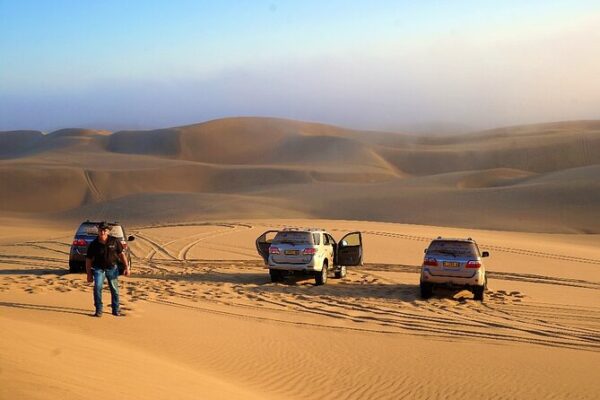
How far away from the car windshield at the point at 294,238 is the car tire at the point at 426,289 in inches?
129

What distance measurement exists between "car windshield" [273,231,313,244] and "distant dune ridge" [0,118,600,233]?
109 ft

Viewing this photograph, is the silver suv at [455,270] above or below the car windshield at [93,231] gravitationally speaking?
below

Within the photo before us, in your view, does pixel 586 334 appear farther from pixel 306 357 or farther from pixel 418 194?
pixel 418 194

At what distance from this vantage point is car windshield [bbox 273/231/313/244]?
17.5m

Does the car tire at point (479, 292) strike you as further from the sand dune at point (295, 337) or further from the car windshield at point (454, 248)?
the car windshield at point (454, 248)

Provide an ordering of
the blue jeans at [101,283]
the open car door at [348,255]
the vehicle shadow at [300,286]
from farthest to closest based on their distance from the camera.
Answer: the open car door at [348,255] < the vehicle shadow at [300,286] < the blue jeans at [101,283]

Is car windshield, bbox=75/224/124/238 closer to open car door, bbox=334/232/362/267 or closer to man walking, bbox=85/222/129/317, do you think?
open car door, bbox=334/232/362/267

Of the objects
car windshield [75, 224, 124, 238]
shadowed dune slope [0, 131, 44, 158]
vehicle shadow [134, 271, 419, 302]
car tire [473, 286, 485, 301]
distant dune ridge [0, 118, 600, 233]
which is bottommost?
vehicle shadow [134, 271, 419, 302]

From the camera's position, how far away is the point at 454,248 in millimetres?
15773

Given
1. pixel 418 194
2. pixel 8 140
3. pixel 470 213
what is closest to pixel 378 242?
pixel 470 213

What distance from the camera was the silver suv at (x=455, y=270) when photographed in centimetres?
1519

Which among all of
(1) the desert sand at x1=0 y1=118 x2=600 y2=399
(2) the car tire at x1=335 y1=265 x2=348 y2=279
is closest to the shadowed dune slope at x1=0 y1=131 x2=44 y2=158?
(1) the desert sand at x1=0 y1=118 x2=600 y2=399

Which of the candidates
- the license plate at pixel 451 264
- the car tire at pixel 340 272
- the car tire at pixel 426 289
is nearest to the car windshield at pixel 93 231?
the car tire at pixel 340 272

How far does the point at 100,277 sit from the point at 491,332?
22.3 ft
